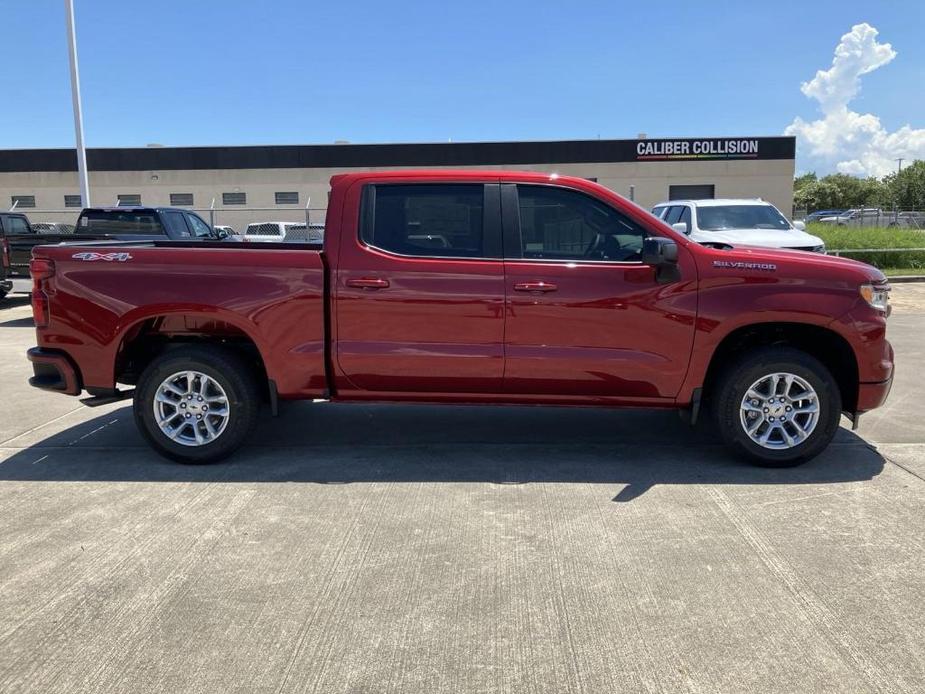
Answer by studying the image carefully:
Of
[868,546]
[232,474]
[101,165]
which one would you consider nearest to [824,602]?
[868,546]

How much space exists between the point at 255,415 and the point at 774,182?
120ft

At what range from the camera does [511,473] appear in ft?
16.5

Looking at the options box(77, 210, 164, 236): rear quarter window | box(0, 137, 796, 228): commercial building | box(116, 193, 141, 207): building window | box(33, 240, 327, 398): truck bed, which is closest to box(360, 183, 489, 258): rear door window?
box(33, 240, 327, 398): truck bed

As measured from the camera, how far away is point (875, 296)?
196 inches

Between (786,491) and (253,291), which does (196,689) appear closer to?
(253,291)

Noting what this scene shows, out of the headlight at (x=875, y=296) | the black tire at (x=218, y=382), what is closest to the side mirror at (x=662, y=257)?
the headlight at (x=875, y=296)

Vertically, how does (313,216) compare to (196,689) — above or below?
above

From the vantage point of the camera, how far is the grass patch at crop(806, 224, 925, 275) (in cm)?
2042

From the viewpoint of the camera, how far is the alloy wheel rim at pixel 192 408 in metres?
5.19

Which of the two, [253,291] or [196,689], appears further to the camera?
[253,291]

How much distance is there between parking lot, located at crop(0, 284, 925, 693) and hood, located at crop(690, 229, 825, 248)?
18.1 ft

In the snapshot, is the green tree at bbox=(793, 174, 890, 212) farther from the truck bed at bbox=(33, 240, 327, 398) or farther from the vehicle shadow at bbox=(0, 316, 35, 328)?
the truck bed at bbox=(33, 240, 327, 398)

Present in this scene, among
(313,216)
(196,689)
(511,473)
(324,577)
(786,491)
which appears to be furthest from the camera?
(313,216)

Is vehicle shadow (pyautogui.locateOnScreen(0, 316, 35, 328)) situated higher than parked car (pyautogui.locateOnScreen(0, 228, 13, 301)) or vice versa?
parked car (pyautogui.locateOnScreen(0, 228, 13, 301))
